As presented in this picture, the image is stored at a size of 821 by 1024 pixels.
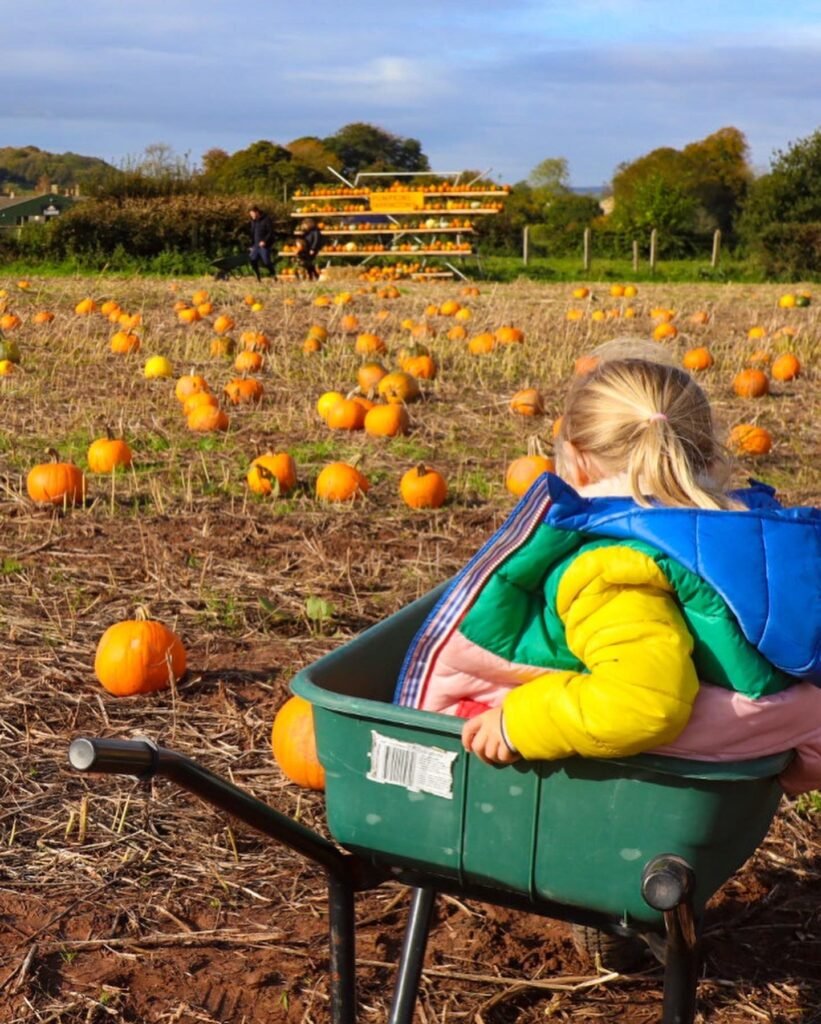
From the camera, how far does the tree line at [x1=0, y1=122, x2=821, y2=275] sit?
2920 centimetres

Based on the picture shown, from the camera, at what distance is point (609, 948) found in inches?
115

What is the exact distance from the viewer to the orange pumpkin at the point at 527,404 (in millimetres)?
8250

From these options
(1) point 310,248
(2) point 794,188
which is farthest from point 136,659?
(2) point 794,188

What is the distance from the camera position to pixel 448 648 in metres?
2.35

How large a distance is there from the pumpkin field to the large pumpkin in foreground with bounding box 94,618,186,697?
0.02 metres

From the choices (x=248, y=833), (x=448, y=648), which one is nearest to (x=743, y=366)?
(x=248, y=833)

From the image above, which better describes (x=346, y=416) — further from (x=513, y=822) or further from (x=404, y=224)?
(x=404, y=224)

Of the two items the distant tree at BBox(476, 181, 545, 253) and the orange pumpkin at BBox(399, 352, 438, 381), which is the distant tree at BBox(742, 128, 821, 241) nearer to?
the distant tree at BBox(476, 181, 545, 253)

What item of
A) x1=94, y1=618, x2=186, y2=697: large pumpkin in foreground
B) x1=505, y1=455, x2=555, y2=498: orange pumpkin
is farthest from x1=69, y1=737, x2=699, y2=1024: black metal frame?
x1=505, y1=455, x2=555, y2=498: orange pumpkin

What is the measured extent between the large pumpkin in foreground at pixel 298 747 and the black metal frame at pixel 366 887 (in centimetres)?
101

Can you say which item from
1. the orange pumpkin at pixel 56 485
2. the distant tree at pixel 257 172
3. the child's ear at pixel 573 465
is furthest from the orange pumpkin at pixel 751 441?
the distant tree at pixel 257 172

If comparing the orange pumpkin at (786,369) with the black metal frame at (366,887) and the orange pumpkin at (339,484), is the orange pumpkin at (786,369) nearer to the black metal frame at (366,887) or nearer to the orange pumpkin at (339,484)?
the orange pumpkin at (339,484)

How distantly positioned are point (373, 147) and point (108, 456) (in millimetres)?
56417

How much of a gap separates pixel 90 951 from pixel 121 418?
5554 millimetres
